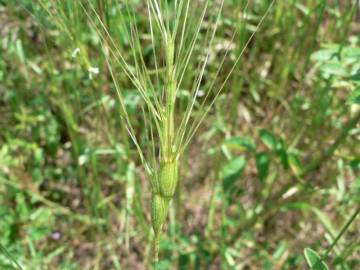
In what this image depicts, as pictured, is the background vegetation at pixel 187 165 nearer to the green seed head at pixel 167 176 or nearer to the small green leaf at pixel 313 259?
the small green leaf at pixel 313 259

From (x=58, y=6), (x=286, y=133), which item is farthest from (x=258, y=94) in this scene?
(x=58, y=6)

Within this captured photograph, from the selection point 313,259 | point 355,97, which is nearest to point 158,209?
point 313,259

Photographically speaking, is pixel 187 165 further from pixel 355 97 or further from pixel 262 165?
pixel 355 97

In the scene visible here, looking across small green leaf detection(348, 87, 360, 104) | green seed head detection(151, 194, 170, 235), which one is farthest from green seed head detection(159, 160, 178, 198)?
small green leaf detection(348, 87, 360, 104)

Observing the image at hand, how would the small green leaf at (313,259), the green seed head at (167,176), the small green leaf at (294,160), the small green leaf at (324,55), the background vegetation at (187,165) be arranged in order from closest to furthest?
1. the green seed head at (167,176)
2. the small green leaf at (313,259)
3. the small green leaf at (324,55)
4. the small green leaf at (294,160)
5. the background vegetation at (187,165)

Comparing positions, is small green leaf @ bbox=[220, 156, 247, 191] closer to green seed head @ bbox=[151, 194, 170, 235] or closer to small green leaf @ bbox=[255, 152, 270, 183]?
small green leaf @ bbox=[255, 152, 270, 183]

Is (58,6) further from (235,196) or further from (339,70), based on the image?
(235,196)

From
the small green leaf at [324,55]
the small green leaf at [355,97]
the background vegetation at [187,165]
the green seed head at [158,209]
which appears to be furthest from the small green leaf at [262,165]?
the green seed head at [158,209]
